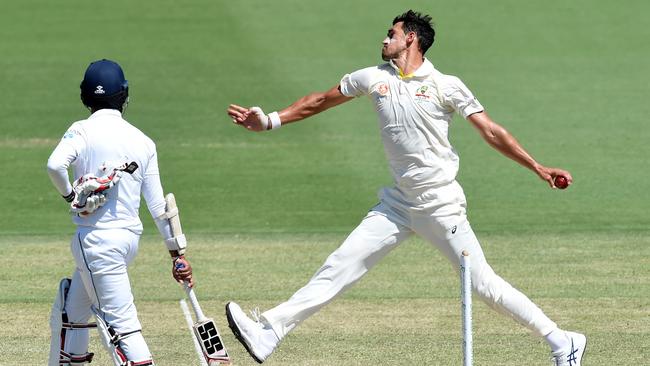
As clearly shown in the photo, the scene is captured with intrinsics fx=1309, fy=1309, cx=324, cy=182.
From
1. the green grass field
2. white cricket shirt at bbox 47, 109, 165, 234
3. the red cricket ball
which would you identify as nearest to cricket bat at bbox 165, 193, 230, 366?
white cricket shirt at bbox 47, 109, 165, 234

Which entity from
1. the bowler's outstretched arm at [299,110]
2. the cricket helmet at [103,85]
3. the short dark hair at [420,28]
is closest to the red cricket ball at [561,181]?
the short dark hair at [420,28]

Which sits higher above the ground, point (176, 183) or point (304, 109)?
point (304, 109)

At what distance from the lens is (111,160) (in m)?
8.20

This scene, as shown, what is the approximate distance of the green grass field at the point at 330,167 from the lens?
1115 cm

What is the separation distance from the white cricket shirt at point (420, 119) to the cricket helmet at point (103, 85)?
1.91m

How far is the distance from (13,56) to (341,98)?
51.7 feet

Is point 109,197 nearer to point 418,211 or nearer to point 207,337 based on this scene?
point 207,337

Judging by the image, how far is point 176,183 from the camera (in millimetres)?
17406

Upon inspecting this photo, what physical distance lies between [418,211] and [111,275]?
7.38 feet

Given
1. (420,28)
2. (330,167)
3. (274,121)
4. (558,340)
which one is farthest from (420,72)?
(330,167)

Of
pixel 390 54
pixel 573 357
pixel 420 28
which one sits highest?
pixel 420 28

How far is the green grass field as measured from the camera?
11.1 m

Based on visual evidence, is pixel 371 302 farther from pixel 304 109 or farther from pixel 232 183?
pixel 232 183

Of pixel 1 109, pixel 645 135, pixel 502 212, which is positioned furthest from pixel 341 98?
pixel 1 109
